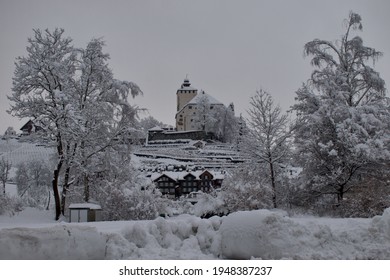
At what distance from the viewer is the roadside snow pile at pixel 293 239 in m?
5.35

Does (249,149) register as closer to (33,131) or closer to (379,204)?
(379,204)

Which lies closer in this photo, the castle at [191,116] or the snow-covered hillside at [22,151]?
the snow-covered hillside at [22,151]

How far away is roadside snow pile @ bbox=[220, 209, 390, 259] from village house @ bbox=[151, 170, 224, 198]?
35.5 feet

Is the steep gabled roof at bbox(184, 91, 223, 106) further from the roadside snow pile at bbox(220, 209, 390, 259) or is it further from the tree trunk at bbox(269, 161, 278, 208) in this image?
the roadside snow pile at bbox(220, 209, 390, 259)

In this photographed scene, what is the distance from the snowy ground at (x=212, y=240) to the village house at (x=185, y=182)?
10.5m

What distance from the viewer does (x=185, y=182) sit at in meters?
18.0

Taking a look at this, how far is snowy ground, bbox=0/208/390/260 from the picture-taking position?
512 centimetres

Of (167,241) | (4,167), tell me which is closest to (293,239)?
(167,241)

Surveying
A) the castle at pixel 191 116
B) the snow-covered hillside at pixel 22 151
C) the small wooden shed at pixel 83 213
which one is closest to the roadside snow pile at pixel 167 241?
the small wooden shed at pixel 83 213

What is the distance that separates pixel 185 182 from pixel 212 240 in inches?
475

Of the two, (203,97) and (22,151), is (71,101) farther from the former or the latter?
(203,97)

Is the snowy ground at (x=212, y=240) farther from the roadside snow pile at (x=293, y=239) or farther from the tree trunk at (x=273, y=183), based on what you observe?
the tree trunk at (x=273, y=183)
